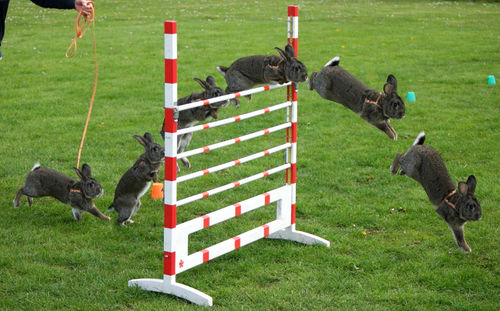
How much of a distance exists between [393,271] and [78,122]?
5.84 m

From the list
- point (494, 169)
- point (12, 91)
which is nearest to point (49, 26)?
point (12, 91)

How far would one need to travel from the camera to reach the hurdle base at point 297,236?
20.5 feet

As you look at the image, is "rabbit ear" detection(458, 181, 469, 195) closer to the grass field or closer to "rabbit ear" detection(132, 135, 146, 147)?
the grass field

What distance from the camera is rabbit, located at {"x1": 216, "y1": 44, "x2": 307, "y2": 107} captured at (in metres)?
5.07

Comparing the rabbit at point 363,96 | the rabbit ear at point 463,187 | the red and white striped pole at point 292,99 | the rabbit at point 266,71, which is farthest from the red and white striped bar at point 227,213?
the rabbit ear at point 463,187

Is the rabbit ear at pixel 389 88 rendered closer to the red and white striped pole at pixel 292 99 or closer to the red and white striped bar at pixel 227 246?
the red and white striped pole at pixel 292 99

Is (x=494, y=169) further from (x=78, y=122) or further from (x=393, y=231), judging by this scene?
(x=78, y=122)

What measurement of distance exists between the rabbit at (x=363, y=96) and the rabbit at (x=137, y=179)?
166cm

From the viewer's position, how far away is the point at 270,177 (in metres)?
8.13

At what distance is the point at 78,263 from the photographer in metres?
5.84

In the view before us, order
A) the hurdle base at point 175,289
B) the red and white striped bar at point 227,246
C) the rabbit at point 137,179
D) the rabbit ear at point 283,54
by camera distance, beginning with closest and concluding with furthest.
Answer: the rabbit ear at point 283,54 < the hurdle base at point 175,289 < the red and white striped bar at point 227,246 < the rabbit at point 137,179

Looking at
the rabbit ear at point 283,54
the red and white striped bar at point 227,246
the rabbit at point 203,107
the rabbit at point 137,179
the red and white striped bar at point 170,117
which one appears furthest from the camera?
the rabbit at point 137,179

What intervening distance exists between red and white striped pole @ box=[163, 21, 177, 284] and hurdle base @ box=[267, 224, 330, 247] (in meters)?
1.48

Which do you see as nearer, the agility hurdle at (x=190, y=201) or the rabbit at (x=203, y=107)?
the agility hurdle at (x=190, y=201)
